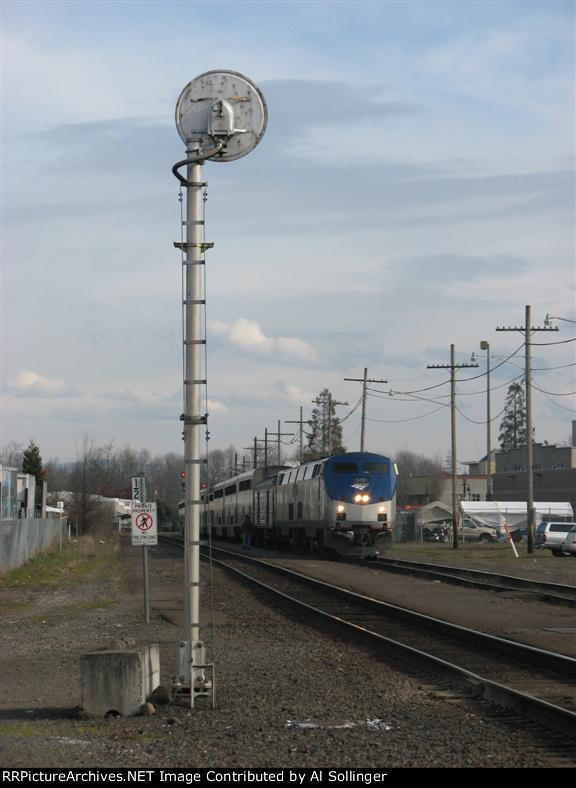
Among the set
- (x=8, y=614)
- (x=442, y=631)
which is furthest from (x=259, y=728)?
(x=8, y=614)

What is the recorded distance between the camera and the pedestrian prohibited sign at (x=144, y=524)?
59.9 feet

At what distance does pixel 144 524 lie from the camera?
60.6ft

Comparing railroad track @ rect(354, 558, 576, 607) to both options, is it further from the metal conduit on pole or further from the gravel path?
the metal conduit on pole

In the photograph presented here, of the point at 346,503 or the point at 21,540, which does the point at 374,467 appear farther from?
the point at 21,540

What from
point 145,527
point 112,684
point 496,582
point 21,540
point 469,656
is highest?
point 145,527

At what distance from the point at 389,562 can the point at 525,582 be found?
11988mm

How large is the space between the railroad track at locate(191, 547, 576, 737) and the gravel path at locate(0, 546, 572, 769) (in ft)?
1.10

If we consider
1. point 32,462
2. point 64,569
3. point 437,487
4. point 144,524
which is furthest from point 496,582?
point 437,487

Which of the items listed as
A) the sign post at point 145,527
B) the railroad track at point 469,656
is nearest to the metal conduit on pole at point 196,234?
the railroad track at point 469,656

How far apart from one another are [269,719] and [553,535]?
38248 mm

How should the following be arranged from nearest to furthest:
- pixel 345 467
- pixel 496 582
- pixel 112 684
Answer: pixel 112 684 → pixel 496 582 → pixel 345 467

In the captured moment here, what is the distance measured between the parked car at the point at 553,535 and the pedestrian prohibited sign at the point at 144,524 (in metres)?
29.2

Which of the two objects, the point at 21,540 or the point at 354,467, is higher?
the point at 354,467

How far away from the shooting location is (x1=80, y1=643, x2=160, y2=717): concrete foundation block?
30.3 feet
